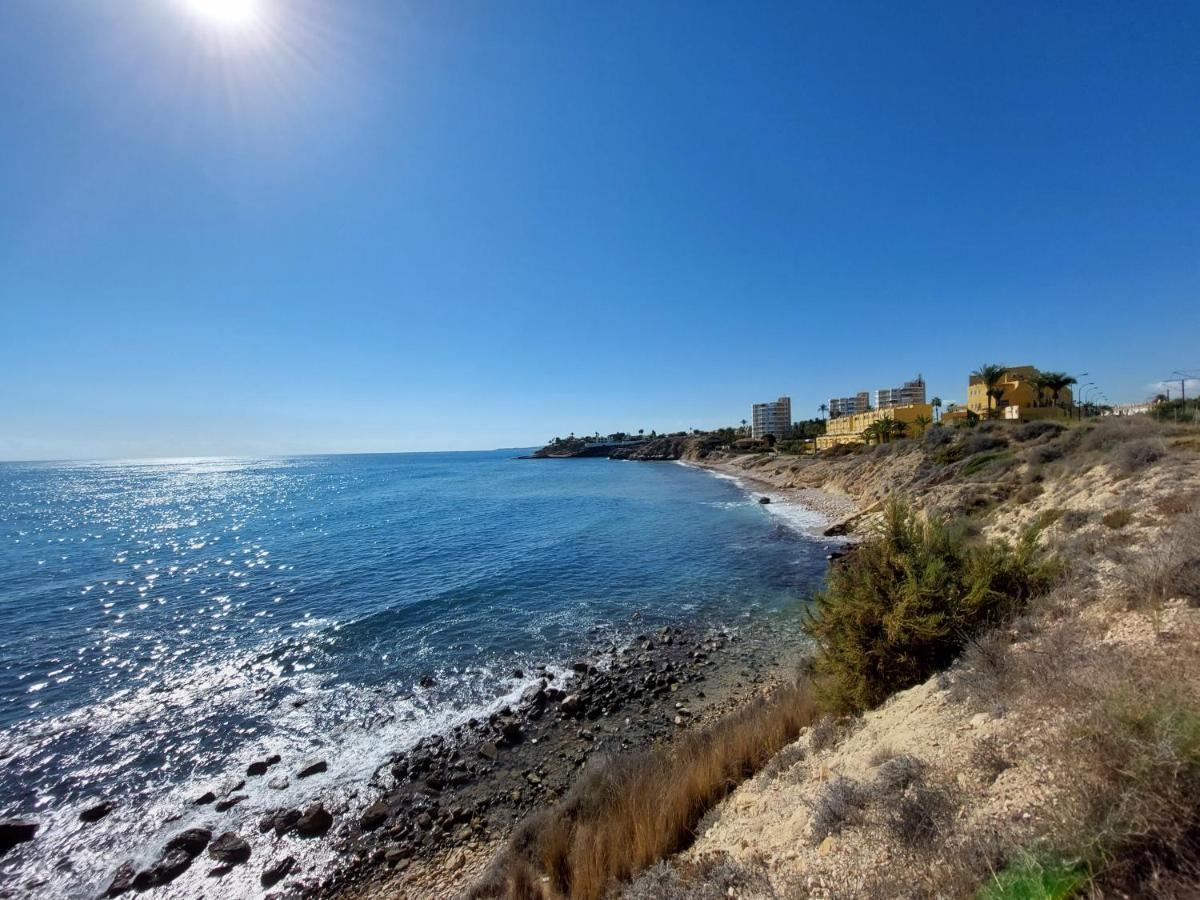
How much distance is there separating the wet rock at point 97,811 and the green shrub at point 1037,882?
41.8 feet

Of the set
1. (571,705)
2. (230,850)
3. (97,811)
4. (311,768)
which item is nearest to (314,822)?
(230,850)

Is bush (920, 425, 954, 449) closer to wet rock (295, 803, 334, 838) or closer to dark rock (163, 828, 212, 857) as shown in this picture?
wet rock (295, 803, 334, 838)

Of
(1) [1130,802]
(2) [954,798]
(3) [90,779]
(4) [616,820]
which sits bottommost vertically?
(3) [90,779]

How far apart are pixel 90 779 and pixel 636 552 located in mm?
20820

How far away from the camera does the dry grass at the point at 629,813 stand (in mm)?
5449

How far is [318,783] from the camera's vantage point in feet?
29.1

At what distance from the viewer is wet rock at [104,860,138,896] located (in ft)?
22.8

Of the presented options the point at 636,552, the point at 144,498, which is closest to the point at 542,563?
the point at 636,552

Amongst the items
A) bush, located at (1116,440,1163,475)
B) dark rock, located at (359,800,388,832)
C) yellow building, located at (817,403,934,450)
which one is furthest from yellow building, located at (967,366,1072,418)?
dark rock, located at (359,800,388,832)

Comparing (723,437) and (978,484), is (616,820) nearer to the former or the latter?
(978,484)

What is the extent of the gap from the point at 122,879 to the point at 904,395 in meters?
145

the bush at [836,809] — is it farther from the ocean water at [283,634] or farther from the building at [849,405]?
the building at [849,405]

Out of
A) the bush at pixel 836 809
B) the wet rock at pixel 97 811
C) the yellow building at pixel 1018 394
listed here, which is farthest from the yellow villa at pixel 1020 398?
the wet rock at pixel 97 811

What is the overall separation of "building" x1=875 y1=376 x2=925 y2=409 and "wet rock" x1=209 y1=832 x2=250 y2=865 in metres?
119
